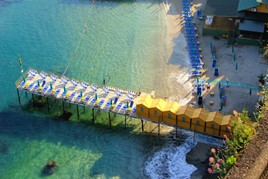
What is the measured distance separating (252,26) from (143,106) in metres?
27.3

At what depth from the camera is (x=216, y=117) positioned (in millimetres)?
61312

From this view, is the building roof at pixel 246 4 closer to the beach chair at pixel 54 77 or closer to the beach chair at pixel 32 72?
the beach chair at pixel 54 77

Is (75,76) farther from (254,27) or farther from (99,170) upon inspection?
(254,27)

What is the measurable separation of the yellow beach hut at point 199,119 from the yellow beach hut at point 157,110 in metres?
4.38

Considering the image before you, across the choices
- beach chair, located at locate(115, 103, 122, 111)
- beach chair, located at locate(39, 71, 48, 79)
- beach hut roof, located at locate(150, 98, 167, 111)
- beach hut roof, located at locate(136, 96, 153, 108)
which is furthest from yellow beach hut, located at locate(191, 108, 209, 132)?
beach chair, located at locate(39, 71, 48, 79)

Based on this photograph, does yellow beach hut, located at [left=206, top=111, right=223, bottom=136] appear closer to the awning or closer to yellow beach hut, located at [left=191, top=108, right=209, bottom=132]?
yellow beach hut, located at [left=191, top=108, right=209, bottom=132]

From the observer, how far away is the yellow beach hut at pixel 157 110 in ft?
207

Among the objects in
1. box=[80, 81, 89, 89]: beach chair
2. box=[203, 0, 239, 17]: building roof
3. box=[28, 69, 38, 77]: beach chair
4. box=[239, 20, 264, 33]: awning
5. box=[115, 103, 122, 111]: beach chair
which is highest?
box=[203, 0, 239, 17]: building roof

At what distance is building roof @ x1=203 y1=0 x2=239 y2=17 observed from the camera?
81800mm

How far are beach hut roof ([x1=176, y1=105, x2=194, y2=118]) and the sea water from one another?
3804mm

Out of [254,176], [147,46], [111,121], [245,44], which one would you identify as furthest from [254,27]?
[254,176]

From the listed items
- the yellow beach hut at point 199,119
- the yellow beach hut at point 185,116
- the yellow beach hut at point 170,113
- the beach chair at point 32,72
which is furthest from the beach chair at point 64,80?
the yellow beach hut at point 199,119

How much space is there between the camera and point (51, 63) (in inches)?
3152

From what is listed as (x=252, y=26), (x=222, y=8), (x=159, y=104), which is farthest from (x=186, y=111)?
(x=222, y=8)
